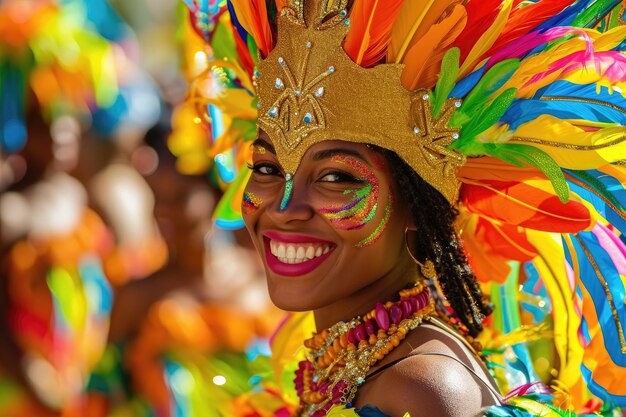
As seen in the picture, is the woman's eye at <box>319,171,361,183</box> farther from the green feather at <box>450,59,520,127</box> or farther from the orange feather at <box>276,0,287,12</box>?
the orange feather at <box>276,0,287,12</box>

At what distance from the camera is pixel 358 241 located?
2389 millimetres

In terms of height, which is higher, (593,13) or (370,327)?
(593,13)

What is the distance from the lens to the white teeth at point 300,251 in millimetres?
2424

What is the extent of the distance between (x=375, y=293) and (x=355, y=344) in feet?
0.49

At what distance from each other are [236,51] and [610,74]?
1.23 m

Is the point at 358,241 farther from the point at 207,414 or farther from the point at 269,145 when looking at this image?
the point at 207,414

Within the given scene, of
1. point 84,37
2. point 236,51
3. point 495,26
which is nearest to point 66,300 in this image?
point 84,37

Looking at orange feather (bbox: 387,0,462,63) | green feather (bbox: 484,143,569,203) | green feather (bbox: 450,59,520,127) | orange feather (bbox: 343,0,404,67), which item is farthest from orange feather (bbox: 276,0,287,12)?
green feather (bbox: 484,143,569,203)

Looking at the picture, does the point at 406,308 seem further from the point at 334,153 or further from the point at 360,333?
the point at 334,153

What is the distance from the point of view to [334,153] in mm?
2377

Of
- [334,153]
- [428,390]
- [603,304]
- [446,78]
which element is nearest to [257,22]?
[334,153]

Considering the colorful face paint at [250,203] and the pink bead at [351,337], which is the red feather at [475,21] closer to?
the colorful face paint at [250,203]

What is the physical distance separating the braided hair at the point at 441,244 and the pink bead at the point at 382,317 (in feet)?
0.64

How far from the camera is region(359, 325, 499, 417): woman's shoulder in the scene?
204cm
